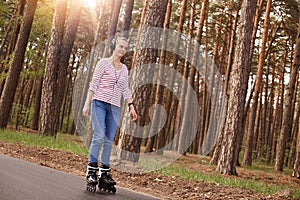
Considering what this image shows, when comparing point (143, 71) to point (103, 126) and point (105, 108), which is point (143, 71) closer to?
point (105, 108)

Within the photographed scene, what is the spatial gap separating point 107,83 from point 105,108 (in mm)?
347

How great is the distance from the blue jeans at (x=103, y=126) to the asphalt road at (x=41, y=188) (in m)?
0.51

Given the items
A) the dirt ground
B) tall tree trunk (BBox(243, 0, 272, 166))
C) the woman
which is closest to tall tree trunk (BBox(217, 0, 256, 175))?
the dirt ground

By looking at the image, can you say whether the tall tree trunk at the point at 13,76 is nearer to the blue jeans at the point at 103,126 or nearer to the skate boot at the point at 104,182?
the blue jeans at the point at 103,126

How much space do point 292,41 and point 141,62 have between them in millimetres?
18129

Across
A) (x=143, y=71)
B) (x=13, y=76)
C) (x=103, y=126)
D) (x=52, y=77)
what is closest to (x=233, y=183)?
(x=143, y=71)

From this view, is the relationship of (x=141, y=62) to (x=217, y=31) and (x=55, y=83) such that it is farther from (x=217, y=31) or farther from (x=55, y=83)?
(x=217, y=31)

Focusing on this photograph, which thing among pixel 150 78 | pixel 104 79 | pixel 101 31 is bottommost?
pixel 104 79

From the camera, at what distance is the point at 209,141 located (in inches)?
1280

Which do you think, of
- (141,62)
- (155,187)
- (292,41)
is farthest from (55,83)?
(292,41)

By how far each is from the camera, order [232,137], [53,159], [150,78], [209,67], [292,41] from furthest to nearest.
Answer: [209,67]
[292,41]
[232,137]
[150,78]
[53,159]

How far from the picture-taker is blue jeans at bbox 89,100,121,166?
5520 millimetres

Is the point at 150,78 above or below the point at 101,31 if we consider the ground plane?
below

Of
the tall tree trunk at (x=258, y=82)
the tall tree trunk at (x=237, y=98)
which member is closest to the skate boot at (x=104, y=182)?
the tall tree trunk at (x=237, y=98)
